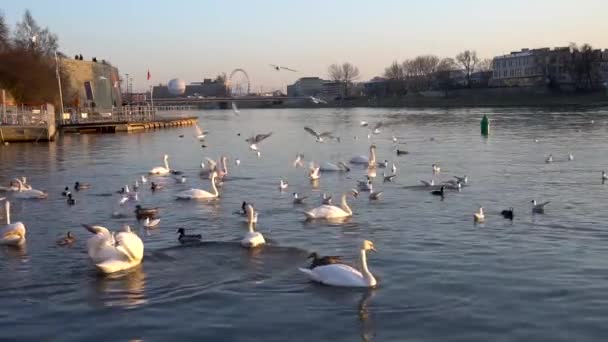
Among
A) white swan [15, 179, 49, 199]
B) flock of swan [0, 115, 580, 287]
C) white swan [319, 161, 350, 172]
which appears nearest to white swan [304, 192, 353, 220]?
flock of swan [0, 115, 580, 287]

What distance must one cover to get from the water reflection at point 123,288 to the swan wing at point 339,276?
257 cm

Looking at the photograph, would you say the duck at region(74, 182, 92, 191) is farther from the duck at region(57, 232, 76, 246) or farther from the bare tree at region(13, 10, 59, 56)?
the bare tree at region(13, 10, 59, 56)

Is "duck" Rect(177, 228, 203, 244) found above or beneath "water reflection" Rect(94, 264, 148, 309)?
above

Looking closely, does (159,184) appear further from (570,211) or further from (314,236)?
(570,211)

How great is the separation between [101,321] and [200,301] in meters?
1.42

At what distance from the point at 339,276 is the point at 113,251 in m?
3.75

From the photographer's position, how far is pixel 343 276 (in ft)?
37.6

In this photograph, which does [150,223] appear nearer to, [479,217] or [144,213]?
[144,213]

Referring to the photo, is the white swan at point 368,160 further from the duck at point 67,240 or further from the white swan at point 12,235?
the white swan at point 12,235

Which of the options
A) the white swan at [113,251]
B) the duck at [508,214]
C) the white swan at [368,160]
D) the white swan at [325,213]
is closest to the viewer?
the white swan at [113,251]

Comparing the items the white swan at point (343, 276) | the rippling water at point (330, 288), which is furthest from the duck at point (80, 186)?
the white swan at point (343, 276)

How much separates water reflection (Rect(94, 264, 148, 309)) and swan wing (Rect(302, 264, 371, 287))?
257 centimetres

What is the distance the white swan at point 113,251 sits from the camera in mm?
12442

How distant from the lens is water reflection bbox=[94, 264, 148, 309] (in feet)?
36.1
